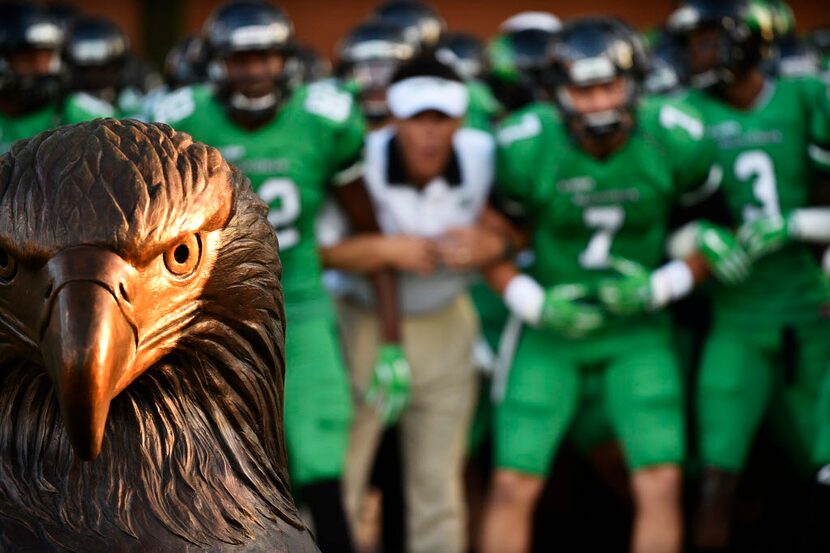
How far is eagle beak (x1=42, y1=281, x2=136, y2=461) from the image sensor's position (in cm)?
198

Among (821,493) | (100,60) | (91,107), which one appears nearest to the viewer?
(821,493)

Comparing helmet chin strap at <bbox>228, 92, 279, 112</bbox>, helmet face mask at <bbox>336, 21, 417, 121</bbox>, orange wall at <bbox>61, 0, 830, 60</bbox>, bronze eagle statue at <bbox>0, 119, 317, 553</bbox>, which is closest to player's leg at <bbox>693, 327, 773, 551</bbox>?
helmet chin strap at <bbox>228, 92, 279, 112</bbox>

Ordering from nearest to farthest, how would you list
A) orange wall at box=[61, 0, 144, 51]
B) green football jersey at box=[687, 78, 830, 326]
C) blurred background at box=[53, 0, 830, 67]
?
green football jersey at box=[687, 78, 830, 326] → blurred background at box=[53, 0, 830, 67] → orange wall at box=[61, 0, 144, 51]

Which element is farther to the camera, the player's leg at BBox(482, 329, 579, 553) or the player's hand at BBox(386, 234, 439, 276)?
the player's hand at BBox(386, 234, 439, 276)

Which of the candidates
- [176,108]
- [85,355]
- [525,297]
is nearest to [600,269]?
[525,297]

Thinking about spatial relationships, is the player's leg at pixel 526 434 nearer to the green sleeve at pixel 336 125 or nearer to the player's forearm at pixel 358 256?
the player's forearm at pixel 358 256

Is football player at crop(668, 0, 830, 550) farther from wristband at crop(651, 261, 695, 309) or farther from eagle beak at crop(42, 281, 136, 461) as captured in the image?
eagle beak at crop(42, 281, 136, 461)

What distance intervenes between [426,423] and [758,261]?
4.61 ft

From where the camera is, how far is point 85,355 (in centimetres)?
197

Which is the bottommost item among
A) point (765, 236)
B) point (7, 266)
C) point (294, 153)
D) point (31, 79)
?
point (765, 236)

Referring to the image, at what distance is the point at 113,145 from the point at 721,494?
3800 mm

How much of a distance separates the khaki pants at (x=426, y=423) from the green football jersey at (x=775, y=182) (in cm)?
105

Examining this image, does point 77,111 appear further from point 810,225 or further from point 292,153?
point 810,225

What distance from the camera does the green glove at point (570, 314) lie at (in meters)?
5.38
